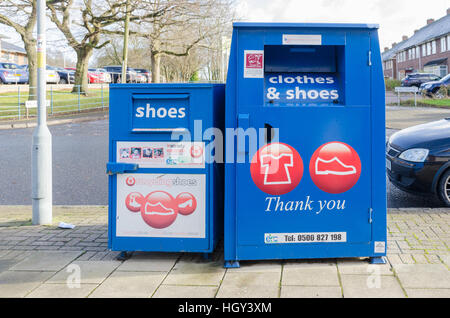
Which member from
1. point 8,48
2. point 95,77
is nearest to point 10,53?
point 8,48

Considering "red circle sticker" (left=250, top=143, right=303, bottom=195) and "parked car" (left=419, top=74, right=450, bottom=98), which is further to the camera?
"parked car" (left=419, top=74, right=450, bottom=98)

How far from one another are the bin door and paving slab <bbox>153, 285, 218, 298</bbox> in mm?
629

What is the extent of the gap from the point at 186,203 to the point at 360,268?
1.60 meters

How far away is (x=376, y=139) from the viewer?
13.5ft

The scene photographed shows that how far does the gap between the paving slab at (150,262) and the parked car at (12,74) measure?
1386 inches

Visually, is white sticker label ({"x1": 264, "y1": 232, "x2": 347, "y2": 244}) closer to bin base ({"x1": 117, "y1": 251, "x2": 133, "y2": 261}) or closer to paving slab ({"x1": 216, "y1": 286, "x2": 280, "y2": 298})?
paving slab ({"x1": 216, "y1": 286, "x2": 280, "y2": 298})

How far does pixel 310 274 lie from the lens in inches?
154

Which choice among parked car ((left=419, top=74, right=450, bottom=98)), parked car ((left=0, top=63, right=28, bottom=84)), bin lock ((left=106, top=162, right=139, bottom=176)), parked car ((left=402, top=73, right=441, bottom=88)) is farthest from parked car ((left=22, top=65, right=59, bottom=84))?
bin lock ((left=106, top=162, right=139, bottom=176))

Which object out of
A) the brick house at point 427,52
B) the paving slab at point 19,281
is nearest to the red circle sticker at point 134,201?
the paving slab at point 19,281

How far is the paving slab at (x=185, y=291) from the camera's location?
3.52 meters

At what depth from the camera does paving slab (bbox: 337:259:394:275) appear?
3955 mm

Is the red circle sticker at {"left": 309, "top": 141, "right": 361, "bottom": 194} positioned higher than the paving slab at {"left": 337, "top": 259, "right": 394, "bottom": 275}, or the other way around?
the red circle sticker at {"left": 309, "top": 141, "right": 361, "bottom": 194}
